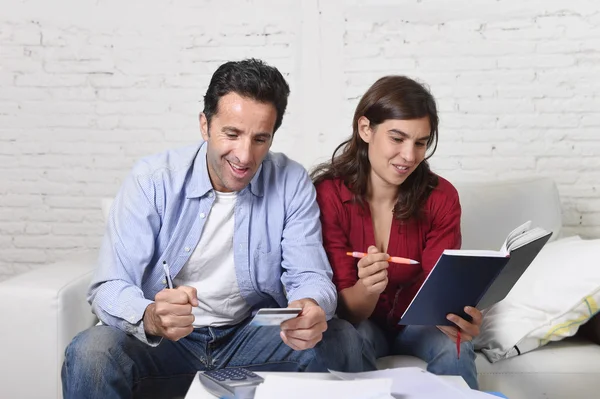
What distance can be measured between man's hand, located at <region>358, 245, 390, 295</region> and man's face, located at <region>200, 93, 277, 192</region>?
1.18ft

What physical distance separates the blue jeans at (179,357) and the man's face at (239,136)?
0.41 metres

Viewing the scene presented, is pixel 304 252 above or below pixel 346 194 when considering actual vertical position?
below

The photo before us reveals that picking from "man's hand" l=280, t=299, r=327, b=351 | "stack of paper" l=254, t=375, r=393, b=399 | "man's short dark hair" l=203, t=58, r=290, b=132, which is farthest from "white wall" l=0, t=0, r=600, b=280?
"stack of paper" l=254, t=375, r=393, b=399

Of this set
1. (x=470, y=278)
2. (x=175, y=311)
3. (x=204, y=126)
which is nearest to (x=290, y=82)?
(x=204, y=126)

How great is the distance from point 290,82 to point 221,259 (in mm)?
1277

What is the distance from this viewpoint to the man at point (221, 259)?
1815mm

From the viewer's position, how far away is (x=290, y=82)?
3135mm

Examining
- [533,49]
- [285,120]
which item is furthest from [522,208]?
[285,120]

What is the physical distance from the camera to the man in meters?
1.82

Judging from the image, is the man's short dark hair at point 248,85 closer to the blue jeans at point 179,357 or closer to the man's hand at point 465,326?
the blue jeans at point 179,357

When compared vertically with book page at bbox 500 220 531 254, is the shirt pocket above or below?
below

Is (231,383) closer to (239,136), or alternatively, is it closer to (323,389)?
(323,389)

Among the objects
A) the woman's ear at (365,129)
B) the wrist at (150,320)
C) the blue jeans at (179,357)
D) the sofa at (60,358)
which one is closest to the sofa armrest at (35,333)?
the sofa at (60,358)

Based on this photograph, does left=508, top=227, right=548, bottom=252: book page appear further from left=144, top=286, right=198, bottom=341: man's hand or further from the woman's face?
left=144, top=286, right=198, bottom=341: man's hand
